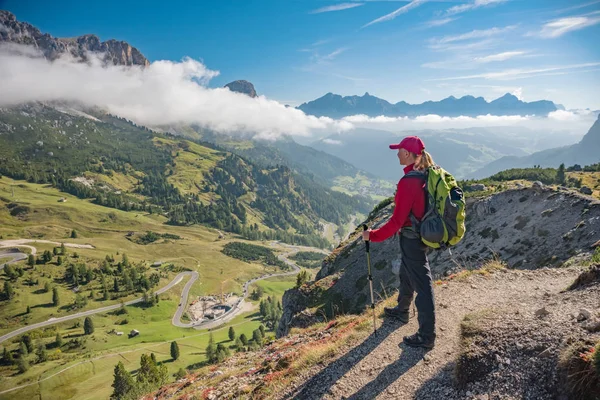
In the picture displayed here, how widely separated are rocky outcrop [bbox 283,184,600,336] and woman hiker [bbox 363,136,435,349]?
11.3 m

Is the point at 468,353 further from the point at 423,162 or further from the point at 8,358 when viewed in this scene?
the point at 8,358

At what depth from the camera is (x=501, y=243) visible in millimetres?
31922

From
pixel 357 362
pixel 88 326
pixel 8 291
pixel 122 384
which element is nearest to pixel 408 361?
pixel 357 362

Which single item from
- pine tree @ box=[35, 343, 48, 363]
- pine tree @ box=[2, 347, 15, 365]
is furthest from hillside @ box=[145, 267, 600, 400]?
pine tree @ box=[2, 347, 15, 365]

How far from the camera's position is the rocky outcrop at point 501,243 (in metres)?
24.8

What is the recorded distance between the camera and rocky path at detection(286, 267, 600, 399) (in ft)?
27.5

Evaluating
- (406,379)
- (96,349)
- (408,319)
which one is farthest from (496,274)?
(96,349)

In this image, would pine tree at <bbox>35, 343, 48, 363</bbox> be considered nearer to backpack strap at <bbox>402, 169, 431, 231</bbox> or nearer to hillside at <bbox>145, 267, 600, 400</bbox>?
hillside at <bbox>145, 267, 600, 400</bbox>

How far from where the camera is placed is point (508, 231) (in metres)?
32.9

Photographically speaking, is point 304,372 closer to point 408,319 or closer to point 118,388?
point 408,319

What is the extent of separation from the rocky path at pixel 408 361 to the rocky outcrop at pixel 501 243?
945 centimetres

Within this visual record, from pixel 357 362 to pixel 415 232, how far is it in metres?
4.65

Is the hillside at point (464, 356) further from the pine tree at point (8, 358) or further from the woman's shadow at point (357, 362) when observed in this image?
the pine tree at point (8, 358)

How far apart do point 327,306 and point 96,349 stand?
159297mm
